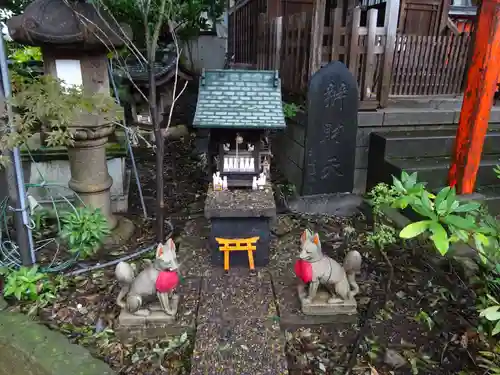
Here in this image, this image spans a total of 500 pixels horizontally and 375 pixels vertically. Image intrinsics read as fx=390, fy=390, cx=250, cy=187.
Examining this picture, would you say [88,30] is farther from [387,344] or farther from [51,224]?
[387,344]

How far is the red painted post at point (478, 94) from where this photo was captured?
12.2ft

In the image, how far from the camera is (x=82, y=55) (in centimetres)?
404

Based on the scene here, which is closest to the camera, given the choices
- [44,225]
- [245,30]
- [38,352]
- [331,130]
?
[38,352]

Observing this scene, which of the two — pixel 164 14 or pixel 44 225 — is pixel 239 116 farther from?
pixel 44 225

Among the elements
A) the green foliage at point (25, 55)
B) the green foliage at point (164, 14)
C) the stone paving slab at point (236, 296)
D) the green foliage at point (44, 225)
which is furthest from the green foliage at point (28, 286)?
the green foliage at point (25, 55)

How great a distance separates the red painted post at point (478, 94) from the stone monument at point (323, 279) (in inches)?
70.4

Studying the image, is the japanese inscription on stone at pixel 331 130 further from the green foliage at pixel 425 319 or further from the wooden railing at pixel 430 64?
the green foliage at pixel 425 319

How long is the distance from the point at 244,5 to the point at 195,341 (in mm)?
9759

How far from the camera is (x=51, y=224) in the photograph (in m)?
5.07

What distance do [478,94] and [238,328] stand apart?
322 cm

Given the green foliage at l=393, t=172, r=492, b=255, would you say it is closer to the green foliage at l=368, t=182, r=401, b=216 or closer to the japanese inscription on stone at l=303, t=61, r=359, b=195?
the green foliage at l=368, t=182, r=401, b=216

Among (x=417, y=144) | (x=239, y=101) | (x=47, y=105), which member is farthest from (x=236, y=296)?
(x=417, y=144)

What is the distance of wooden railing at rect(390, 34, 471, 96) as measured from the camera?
634 cm

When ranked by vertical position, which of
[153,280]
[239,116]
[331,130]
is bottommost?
[153,280]
